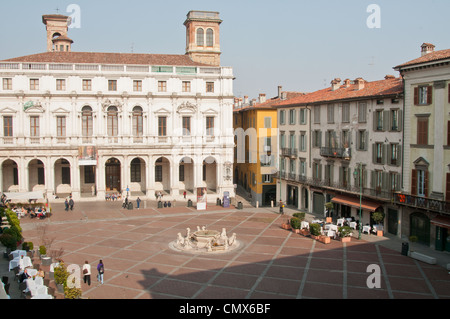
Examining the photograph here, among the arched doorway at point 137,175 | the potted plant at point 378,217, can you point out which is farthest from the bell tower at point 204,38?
the potted plant at point 378,217

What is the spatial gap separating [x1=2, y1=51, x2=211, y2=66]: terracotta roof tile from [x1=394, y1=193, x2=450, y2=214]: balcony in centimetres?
3398

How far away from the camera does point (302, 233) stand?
37.3 meters

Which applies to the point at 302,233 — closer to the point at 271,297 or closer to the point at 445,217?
the point at 445,217

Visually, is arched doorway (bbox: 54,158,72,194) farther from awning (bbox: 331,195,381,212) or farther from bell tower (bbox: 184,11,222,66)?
awning (bbox: 331,195,381,212)

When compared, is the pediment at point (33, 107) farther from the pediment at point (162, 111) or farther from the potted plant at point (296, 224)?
the potted plant at point (296, 224)

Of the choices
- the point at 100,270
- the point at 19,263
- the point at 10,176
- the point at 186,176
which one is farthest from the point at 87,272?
the point at 10,176

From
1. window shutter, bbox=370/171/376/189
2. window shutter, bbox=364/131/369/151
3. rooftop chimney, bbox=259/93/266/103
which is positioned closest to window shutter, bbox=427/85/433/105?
window shutter, bbox=364/131/369/151

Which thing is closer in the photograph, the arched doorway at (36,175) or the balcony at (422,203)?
the balcony at (422,203)

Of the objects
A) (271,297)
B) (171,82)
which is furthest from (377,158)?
(171,82)

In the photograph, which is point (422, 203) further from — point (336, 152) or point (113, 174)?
point (113, 174)

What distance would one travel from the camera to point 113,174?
2329 inches

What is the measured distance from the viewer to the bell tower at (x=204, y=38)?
6488cm

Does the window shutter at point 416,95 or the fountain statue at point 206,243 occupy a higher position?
the window shutter at point 416,95

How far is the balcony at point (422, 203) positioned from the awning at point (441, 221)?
0.66 meters
